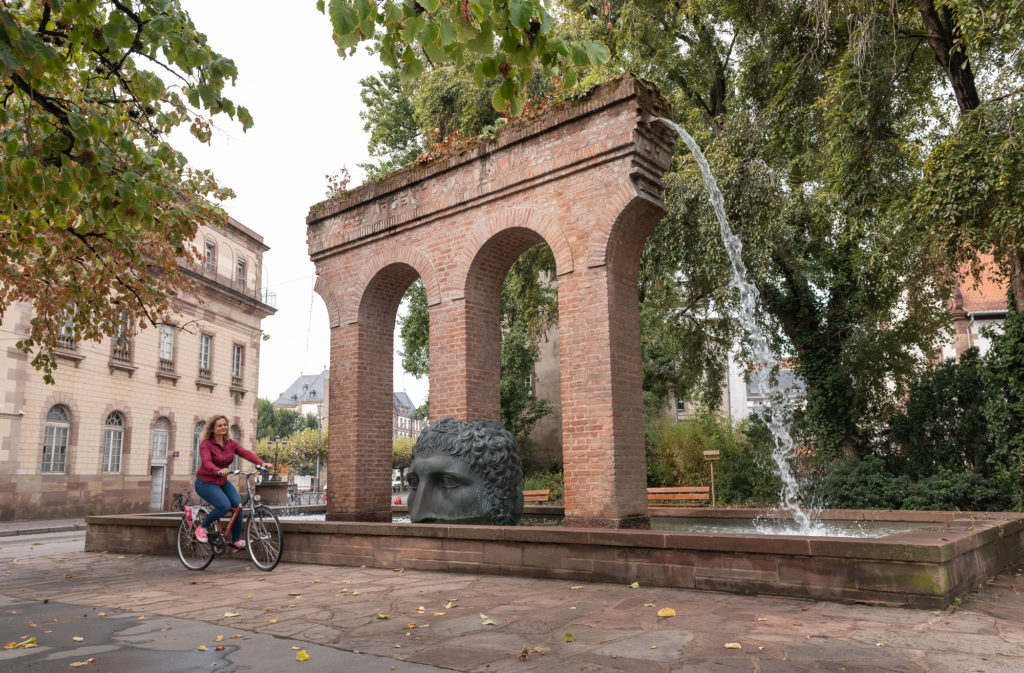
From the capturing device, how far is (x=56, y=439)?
2277 cm

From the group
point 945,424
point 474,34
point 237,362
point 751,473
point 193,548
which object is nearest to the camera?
point 474,34

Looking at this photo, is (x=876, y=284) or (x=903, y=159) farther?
(x=876, y=284)

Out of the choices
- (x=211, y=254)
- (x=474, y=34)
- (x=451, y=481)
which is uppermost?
(x=211, y=254)

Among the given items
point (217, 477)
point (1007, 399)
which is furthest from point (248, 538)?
point (1007, 399)

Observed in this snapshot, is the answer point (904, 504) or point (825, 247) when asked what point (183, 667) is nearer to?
point (904, 504)

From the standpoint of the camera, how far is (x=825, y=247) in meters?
15.6

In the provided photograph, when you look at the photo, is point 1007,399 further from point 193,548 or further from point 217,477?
point 193,548

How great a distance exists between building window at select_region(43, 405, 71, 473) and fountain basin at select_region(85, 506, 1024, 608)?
62.1ft

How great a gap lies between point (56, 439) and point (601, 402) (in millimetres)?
22249

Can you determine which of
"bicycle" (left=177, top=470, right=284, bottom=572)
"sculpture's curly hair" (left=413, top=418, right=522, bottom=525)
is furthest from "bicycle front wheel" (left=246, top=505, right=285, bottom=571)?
"sculpture's curly hair" (left=413, top=418, right=522, bottom=525)

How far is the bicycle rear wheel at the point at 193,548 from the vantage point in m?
7.79

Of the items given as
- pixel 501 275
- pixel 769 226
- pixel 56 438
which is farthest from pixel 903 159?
pixel 56 438

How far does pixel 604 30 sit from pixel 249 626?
17.3 m

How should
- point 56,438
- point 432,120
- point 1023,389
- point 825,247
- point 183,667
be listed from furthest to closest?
point 56,438 → point 432,120 → point 825,247 → point 1023,389 → point 183,667
